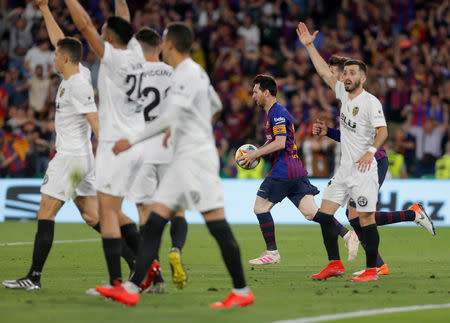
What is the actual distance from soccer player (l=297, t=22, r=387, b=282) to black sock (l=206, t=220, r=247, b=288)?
8.59ft

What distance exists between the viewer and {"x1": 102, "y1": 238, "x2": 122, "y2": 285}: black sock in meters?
7.71

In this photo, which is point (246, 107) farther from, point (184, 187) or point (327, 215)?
point (184, 187)

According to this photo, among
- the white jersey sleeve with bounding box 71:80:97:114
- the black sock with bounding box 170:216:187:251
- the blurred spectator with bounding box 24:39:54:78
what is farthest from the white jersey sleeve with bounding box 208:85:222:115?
the blurred spectator with bounding box 24:39:54:78

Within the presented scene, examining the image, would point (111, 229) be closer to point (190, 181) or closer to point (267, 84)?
point (190, 181)

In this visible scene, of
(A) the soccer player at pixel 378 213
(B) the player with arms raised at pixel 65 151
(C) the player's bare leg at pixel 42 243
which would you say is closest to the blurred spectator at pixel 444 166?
(A) the soccer player at pixel 378 213

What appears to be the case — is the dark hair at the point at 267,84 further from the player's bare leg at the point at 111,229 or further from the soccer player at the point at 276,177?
the player's bare leg at the point at 111,229

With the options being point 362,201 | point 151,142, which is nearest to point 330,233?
point 362,201

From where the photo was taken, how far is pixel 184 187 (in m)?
7.12

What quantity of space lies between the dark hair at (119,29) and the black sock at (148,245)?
1795 mm

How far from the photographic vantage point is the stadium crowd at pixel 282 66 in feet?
67.6

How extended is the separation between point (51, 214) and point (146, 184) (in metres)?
1.24

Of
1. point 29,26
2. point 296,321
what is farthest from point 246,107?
point 296,321

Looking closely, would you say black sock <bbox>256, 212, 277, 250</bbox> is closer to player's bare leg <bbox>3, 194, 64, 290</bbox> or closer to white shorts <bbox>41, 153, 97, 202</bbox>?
white shorts <bbox>41, 153, 97, 202</bbox>

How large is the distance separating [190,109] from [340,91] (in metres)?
3.45
